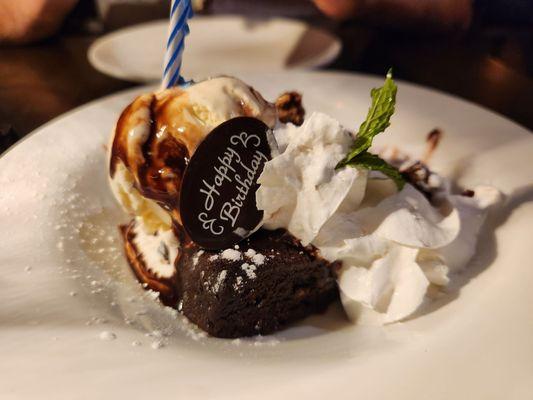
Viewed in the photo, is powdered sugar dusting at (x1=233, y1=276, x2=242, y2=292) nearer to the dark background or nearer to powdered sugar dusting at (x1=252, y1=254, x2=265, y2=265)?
powdered sugar dusting at (x1=252, y1=254, x2=265, y2=265)

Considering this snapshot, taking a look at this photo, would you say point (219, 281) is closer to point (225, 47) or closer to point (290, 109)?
point (290, 109)

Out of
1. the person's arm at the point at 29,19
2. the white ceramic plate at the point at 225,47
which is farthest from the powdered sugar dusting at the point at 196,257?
the person's arm at the point at 29,19

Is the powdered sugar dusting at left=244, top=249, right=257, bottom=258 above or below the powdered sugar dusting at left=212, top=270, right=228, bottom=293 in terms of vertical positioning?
above

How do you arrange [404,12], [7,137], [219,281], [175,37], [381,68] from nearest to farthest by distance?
1. [219,281]
2. [175,37]
3. [7,137]
4. [381,68]
5. [404,12]

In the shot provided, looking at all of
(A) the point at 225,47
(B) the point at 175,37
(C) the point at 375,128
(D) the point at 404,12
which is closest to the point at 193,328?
(C) the point at 375,128

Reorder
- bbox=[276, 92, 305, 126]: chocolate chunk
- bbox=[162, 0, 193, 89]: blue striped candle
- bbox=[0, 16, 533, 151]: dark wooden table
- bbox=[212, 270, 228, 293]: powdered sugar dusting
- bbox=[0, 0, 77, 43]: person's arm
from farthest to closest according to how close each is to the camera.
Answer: bbox=[0, 0, 77, 43]: person's arm < bbox=[0, 16, 533, 151]: dark wooden table < bbox=[276, 92, 305, 126]: chocolate chunk < bbox=[162, 0, 193, 89]: blue striped candle < bbox=[212, 270, 228, 293]: powdered sugar dusting

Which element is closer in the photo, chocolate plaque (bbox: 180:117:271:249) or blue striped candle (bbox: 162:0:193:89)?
chocolate plaque (bbox: 180:117:271:249)

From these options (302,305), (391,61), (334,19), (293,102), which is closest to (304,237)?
(302,305)

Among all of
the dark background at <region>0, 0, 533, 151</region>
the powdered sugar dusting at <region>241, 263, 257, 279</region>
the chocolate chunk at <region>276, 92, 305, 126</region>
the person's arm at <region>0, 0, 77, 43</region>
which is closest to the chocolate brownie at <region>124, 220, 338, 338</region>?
the powdered sugar dusting at <region>241, 263, 257, 279</region>
